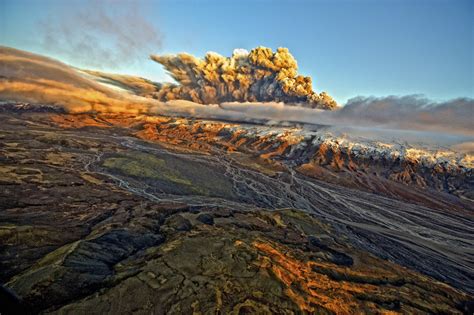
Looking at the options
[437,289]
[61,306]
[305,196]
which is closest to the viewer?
[61,306]

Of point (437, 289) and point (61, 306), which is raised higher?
point (61, 306)

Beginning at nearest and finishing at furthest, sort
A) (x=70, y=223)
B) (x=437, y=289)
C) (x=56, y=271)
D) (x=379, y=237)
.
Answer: (x=56, y=271), (x=437, y=289), (x=70, y=223), (x=379, y=237)

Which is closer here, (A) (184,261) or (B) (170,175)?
(A) (184,261)

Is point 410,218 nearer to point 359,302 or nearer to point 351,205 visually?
point 351,205

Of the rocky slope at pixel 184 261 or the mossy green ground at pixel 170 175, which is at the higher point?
the rocky slope at pixel 184 261

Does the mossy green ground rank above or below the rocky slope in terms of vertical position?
below

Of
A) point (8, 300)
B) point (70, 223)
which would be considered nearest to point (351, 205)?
point (70, 223)

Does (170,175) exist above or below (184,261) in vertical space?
below

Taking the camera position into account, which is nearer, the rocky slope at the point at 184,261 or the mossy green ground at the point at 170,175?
the rocky slope at the point at 184,261

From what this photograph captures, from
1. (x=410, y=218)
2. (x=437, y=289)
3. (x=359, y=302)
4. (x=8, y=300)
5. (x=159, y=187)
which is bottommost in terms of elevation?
(x=410, y=218)

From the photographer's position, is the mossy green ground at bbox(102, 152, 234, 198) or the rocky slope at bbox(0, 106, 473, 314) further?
the mossy green ground at bbox(102, 152, 234, 198)

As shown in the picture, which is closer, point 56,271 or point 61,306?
point 61,306
